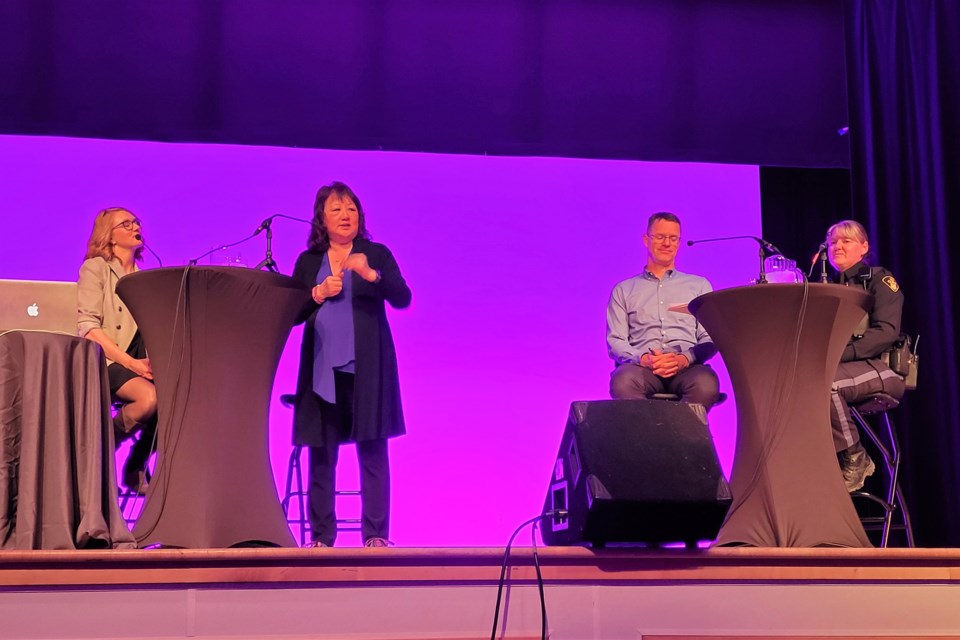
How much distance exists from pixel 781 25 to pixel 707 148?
771 millimetres

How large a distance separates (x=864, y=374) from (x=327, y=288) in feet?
6.46

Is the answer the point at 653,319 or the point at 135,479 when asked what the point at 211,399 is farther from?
the point at 653,319

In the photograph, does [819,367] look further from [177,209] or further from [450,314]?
[177,209]

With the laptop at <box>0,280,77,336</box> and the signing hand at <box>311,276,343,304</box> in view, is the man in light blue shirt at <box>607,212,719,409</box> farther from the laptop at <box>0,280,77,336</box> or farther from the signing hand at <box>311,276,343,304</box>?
the laptop at <box>0,280,77,336</box>

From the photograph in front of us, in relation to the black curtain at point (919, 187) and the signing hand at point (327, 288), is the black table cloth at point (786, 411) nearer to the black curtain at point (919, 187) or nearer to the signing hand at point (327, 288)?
the signing hand at point (327, 288)

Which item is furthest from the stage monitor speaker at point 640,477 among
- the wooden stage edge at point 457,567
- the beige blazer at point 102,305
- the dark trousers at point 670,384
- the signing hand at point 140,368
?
the beige blazer at point 102,305

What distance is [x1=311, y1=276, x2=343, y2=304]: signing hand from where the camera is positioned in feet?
10.2

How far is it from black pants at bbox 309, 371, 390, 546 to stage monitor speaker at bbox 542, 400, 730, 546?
1.02 meters

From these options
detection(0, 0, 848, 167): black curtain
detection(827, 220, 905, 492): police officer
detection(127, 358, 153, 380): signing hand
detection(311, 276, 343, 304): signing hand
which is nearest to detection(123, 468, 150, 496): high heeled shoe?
detection(127, 358, 153, 380): signing hand

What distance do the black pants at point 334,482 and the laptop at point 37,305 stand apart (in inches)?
35.5

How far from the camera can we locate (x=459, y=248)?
5004 millimetres

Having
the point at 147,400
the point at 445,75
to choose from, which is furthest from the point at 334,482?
the point at 445,75

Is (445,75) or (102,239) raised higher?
(445,75)

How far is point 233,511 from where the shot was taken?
2.48m
